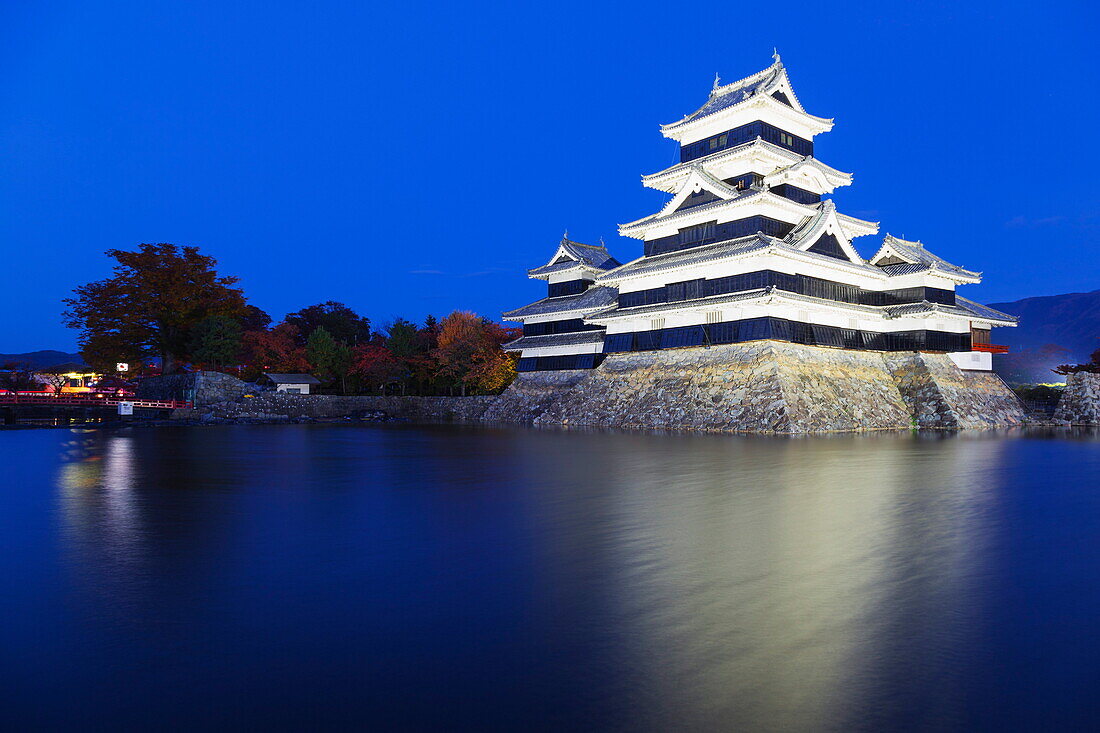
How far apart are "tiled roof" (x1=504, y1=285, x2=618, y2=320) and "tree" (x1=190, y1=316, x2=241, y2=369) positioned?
62.6 feet

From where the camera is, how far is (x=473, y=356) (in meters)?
52.0

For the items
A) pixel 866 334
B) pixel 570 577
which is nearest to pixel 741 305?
pixel 866 334

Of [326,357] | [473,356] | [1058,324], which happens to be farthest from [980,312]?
[1058,324]

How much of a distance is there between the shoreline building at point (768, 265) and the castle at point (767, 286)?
0.26ft

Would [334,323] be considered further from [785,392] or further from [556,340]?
[785,392]

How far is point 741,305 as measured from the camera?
110 feet

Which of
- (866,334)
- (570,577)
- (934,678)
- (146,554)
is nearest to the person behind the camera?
(934,678)

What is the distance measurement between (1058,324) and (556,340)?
141965mm

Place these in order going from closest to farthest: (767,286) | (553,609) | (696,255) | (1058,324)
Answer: (553,609) → (767,286) → (696,255) → (1058,324)

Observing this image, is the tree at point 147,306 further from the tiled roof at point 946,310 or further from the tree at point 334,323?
the tiled roof at point 946,310

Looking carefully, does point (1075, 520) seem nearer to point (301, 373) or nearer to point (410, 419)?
point (410, 419)

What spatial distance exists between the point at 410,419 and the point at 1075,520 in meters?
46.1

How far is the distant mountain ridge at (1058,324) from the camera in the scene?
128 metres

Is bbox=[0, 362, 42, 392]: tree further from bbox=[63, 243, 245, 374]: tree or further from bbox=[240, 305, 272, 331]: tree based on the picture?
bbox=[240, 305, 272, 331]: tree
